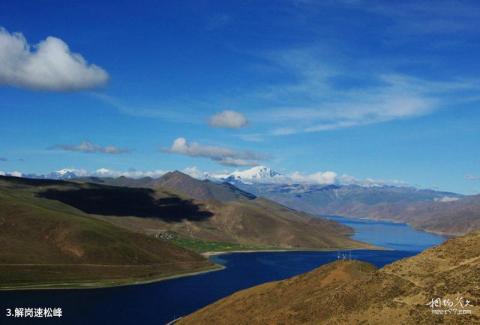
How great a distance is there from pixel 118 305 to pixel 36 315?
37899mm

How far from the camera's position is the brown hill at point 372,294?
7394 centimetres

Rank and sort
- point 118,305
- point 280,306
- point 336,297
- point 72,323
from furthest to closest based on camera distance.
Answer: point 118,305
point 72,323
point 280,306
point 336,297

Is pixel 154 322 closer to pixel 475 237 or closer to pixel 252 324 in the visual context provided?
pixel 252 324

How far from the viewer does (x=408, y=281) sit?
286 ft

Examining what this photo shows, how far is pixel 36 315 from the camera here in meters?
162

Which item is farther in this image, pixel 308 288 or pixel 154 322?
pixel 154 322

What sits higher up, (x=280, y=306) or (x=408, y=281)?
(x=408, y=281)

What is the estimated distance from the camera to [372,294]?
88.9 meters

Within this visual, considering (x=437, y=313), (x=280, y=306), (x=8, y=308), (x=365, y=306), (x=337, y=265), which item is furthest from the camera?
(x=8, y=308)

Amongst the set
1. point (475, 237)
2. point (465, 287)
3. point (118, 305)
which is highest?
point (475, 237)

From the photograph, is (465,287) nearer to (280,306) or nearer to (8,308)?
(280,306)

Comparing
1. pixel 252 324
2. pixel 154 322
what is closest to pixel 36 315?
pixel 154 322

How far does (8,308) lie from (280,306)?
108m

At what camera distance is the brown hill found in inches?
2911
